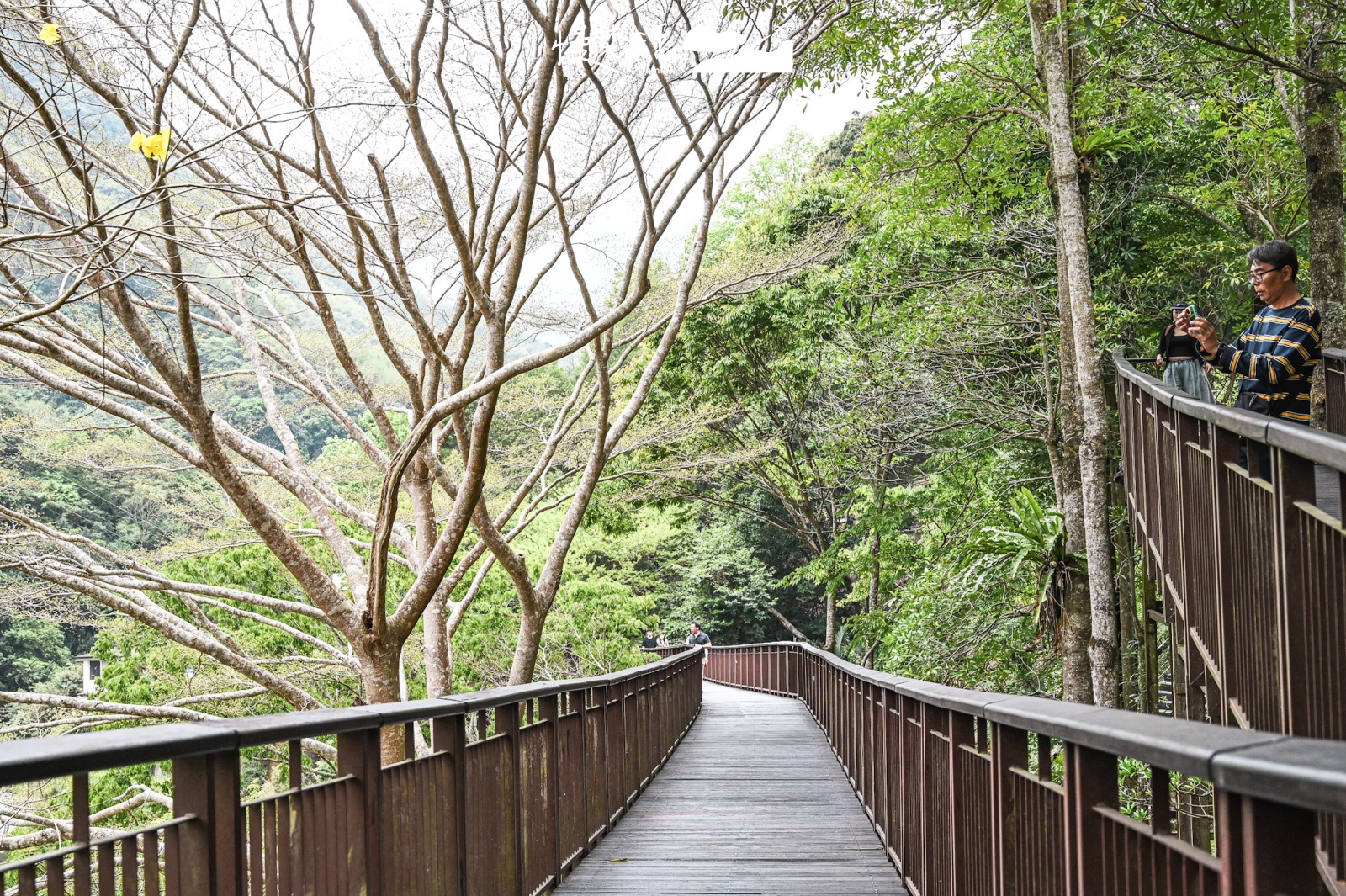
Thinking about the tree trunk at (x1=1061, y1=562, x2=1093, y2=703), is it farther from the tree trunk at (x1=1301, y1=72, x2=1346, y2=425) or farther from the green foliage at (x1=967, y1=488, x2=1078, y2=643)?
the tree trunk at (x1=1301, y1=72, x2=1346, y2=425)

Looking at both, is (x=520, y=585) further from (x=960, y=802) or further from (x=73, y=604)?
(x=960, y=802)

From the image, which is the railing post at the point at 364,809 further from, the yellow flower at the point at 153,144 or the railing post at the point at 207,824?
the yellow flower at the point at 153,144

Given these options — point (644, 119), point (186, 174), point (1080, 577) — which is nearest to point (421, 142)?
point (644, 119)

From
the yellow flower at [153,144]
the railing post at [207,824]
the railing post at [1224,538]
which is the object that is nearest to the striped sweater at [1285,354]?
the railing post at [1224,538]

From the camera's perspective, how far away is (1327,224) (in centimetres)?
848

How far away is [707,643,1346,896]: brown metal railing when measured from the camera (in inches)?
56.5

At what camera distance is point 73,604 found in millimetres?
16047

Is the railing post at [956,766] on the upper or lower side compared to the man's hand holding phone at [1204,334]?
lower

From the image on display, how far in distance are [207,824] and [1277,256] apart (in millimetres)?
4879

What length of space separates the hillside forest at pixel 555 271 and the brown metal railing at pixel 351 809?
11.2 ft

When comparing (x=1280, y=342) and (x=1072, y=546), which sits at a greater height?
(x=1280, y=342)

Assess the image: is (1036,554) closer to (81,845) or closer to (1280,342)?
(1280,342)

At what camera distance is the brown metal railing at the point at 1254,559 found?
271cm

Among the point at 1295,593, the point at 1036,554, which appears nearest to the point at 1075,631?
the point at 1036,554
